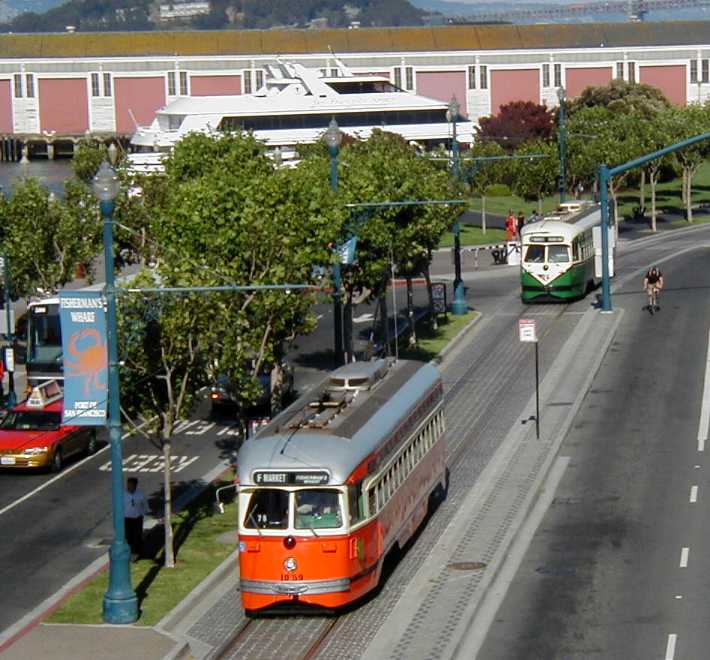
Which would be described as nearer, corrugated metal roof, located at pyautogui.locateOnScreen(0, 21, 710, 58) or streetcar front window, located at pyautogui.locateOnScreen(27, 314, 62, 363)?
streetcar front window, located at pyautogui.locateOnScreen(27, 314, 62, 363)

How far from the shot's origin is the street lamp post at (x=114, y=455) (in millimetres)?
26672

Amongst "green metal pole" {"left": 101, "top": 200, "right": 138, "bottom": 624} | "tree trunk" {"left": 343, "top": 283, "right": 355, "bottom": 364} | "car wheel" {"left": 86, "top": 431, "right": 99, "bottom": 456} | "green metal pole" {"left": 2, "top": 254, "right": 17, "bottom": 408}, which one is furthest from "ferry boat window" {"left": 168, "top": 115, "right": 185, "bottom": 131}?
"green metal pole" {"left": 101, "top": 200, "right": 138, "bottom": 624}

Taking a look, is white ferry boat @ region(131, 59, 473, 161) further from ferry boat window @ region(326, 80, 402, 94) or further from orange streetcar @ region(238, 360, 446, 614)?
orange streetcar @ region(238, 360, 446, 614)

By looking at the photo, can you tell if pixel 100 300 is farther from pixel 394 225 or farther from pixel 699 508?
pixel 394 225

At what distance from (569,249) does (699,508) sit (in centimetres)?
2774

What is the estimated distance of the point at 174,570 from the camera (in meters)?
30.6

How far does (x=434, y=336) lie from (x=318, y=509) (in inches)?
1228

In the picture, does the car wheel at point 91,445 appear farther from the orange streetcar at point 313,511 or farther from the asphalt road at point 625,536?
the orange streetcar at point 313,511

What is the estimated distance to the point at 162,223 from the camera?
3828 centimetres

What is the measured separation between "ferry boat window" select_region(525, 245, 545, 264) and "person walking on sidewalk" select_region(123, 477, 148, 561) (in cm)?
3155

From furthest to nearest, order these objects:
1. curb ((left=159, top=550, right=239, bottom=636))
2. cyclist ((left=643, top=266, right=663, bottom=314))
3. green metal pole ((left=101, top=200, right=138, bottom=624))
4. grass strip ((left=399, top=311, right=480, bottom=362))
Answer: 1. cyclist ((left=643, top=266, right=663, bottom=314))
2. grass strip ((left=399, top=311, right=480, bottom=362))
3. curb ((left=159, top=550, right=239, bottom=636))
4. green metal pole ((left=101, top=200, right=138, bottom=624))

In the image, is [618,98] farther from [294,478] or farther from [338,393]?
[294,478]

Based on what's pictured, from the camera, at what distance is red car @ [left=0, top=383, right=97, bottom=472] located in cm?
3997

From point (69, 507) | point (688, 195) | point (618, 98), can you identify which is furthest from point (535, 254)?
point (618, 98)
